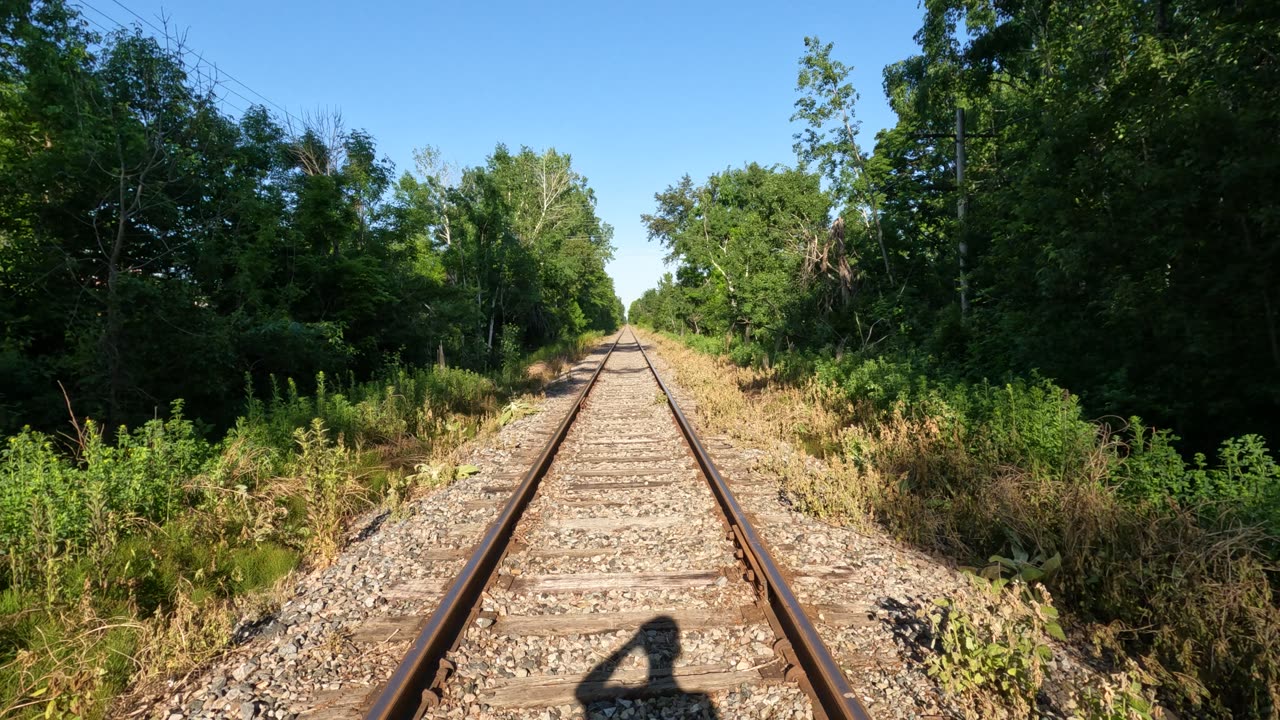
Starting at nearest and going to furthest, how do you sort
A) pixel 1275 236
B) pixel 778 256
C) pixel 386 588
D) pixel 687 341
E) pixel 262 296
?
1. pixel 386 588
2. pixel 1275 236
3. pixel 262 296
4. pixel 778 256
5. pixel 687 341

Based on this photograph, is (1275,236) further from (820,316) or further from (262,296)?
(262,296)

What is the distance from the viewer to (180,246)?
1041 centimetres

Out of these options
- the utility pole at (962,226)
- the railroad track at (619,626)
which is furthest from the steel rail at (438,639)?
the utility pole at (962,226)

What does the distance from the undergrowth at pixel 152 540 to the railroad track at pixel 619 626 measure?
1410mm

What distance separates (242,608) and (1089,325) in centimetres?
966

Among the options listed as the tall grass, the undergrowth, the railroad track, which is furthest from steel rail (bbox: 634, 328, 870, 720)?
the undergrowth

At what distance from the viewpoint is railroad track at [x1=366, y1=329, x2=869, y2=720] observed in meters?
2.70

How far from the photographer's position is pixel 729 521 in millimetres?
4953

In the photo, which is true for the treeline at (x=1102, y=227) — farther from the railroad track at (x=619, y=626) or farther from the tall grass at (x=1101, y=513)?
the railroad track at (x=619, y=626)

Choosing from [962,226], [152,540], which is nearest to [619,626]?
[152,540]

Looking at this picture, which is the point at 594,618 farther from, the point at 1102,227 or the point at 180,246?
the point at 180,246

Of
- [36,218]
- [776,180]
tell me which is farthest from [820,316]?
[36,218]

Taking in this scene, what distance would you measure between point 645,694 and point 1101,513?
3370mm

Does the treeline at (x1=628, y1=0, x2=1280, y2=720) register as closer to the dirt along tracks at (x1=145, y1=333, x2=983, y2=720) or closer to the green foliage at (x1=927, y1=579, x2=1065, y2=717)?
the green foliage at (x1=927, y1=579, x2=1065, y2=717)
